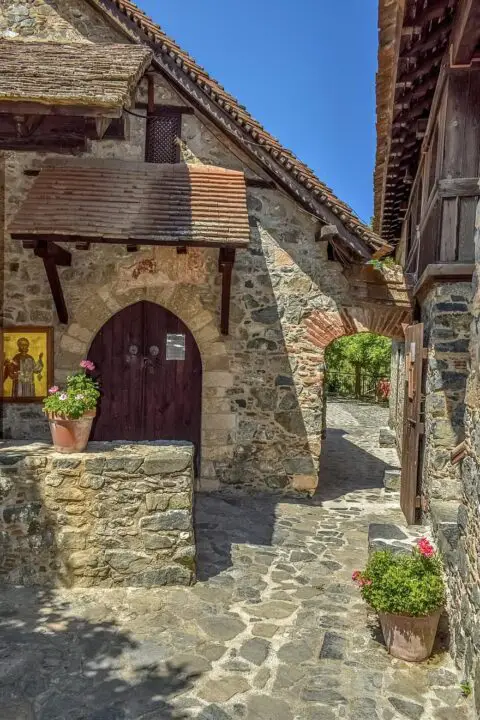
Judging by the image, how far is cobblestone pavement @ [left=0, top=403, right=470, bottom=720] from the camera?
3367mm

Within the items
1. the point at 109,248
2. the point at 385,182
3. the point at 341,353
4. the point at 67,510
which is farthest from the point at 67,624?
the point at 341,353

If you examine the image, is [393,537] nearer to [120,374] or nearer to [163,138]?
[120,374]

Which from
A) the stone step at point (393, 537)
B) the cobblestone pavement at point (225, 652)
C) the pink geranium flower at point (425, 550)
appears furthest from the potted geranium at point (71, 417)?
the pink geranium flower at point (425, 550)

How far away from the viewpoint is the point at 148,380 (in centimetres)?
807

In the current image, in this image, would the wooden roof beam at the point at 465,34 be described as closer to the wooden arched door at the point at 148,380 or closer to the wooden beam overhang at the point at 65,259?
the wooden beam overhang at the point at 65,259

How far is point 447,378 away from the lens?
18.0 feet

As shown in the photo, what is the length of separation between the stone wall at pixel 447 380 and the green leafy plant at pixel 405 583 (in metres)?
1.34

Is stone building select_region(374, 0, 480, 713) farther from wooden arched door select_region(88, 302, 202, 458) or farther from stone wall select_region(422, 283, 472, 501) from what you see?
wooden arched door select_region(88, 302, 202, 458)

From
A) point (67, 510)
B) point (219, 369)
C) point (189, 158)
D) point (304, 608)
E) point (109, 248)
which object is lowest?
point (304, 608)

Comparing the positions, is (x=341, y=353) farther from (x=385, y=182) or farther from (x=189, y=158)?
(x=189, y=158)

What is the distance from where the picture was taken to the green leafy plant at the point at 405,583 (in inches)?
152

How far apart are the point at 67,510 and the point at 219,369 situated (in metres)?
3.48

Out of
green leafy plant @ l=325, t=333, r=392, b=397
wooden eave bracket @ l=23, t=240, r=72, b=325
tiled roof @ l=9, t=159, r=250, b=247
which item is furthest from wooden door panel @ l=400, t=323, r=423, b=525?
green leafy plant @ l=325, t=333, r=392, b=397

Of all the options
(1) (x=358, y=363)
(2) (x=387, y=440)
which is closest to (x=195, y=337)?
(2) (x=387, y=440)
